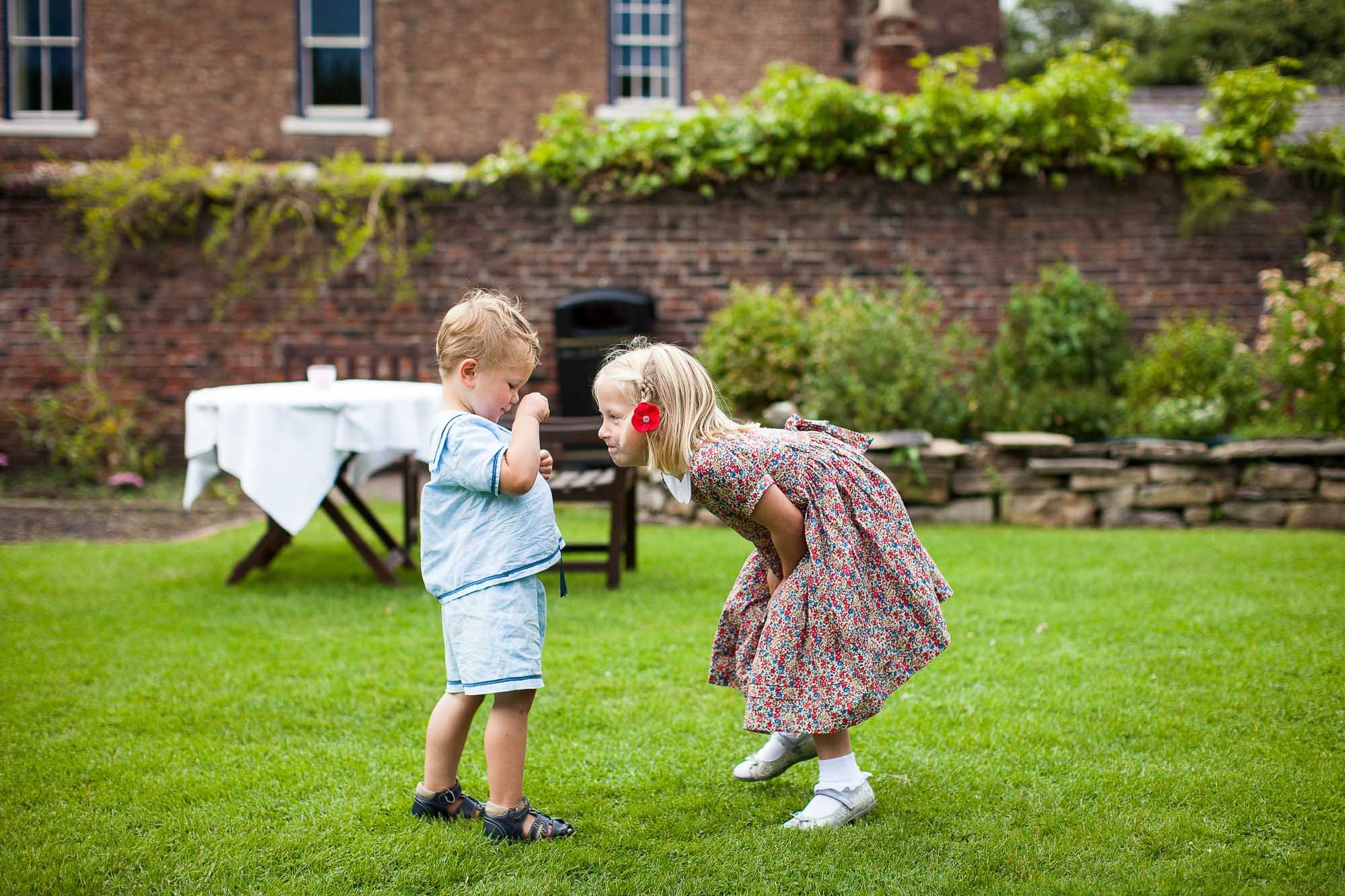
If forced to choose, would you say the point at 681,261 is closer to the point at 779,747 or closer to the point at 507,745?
the point at 779,747

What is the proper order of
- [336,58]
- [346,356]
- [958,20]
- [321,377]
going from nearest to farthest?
[321,377]
[346,356]
[336,58]
[958,20]

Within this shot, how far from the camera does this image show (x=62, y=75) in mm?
11867

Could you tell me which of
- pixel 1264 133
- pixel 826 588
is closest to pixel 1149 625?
pixel 826 588

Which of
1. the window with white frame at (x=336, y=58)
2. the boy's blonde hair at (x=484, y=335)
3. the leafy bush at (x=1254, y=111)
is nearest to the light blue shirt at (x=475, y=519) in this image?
the boy's blonde hair at (x=484, y=335)

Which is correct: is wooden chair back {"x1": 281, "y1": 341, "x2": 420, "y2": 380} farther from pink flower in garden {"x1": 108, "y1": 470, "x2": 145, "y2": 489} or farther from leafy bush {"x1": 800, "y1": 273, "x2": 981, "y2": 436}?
leafy bush {"x1": 800, "y1": 273, "x2": 981, "y2": 436}

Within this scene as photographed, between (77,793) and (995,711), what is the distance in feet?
8.56

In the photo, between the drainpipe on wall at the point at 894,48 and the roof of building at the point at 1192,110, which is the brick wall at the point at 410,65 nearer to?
the drainpipe on wall at the point at 894,48

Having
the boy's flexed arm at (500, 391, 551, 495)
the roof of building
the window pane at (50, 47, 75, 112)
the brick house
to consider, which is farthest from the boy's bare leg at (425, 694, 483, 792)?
the window pane at (50, 47, 75, 112)

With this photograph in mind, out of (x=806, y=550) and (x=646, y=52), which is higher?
(x=646, y=52)

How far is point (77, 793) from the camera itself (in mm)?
2752

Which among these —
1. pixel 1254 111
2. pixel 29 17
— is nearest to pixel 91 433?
pixel 29 17

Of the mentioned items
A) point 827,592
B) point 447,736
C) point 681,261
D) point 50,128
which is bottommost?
point 447,736

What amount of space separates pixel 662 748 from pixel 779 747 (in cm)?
43

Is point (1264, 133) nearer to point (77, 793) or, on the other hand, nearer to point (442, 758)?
point (442, 758)
